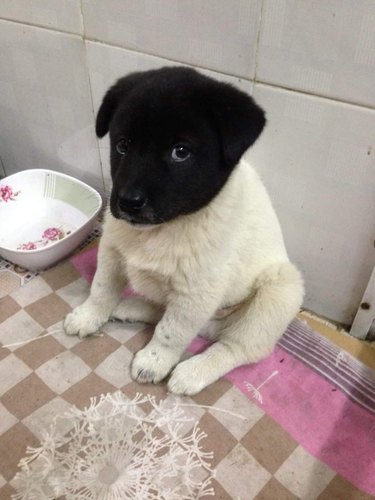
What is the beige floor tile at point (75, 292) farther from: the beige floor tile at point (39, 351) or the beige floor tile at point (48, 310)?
the beige floor tile at point (39, 351)

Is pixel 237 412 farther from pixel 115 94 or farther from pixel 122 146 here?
pixel 115 94

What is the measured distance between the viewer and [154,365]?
111 cm

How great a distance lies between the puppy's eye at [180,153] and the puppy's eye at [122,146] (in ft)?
0.32

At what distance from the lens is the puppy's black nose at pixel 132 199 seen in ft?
2.59

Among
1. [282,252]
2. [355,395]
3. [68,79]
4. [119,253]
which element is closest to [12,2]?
[68,79]

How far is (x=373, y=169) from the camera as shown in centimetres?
108

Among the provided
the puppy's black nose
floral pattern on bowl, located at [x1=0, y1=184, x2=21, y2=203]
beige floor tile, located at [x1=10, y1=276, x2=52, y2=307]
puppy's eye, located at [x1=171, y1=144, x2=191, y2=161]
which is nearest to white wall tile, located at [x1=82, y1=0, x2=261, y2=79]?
puppy's eye, located at [x1=171, y1=144, x2=191, y2=161]

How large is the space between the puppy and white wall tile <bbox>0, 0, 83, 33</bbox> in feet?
1.60

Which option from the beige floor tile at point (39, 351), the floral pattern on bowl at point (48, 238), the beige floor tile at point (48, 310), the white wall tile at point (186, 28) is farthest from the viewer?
the floral pattern on bowl at point (48, 238)

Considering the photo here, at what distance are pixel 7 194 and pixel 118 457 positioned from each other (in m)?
1.01

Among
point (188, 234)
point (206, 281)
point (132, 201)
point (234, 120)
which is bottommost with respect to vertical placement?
point (206, 281)

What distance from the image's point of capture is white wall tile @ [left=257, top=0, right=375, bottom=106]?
93cm

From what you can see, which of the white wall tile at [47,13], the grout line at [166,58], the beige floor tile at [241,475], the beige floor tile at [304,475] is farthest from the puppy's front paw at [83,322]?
the white wall tile at [47,13]

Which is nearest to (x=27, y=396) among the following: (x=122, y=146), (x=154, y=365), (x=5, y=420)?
(x=5, y=420)
